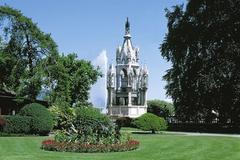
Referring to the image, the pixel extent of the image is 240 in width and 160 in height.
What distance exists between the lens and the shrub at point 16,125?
3719 centimetres

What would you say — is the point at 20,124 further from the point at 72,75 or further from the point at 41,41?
the point at 72,75

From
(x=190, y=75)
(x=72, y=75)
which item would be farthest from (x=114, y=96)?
(x=190, y=75)

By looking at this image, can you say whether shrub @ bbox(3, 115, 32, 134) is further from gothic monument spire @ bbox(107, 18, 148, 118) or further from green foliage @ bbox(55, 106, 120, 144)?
gothic monument spire @ bbox(107, 18, 148, 118)

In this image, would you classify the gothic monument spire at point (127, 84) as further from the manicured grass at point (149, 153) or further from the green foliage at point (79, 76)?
the manicured grass at point (149, 153)

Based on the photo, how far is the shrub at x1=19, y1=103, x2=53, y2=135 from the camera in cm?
3771

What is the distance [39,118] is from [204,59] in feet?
60.4

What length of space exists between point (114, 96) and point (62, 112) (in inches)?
1737

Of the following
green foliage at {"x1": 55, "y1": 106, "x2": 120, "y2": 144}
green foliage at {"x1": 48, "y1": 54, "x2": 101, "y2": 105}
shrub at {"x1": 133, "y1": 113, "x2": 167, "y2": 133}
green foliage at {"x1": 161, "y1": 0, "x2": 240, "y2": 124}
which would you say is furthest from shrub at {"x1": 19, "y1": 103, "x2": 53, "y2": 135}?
green foliage at {"x1": 48, "y1": 54, "x2": 101, "y2": 105}

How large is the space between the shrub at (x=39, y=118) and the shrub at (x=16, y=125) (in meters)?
0.54

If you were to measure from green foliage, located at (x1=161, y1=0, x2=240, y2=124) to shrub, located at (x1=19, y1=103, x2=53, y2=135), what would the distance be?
15086mm

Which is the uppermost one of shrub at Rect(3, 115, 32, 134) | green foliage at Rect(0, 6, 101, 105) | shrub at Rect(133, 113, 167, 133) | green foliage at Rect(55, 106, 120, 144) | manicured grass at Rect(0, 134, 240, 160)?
green foliage at Rect(0, 6, 101, 105)

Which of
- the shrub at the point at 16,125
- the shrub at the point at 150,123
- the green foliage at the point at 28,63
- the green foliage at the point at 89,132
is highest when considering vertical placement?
the green foliage at the point at 28,63

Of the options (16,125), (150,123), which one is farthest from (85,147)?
(150,123)

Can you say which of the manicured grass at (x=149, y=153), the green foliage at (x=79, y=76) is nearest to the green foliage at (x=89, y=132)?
the manicured grass at (x=149, y=153)
